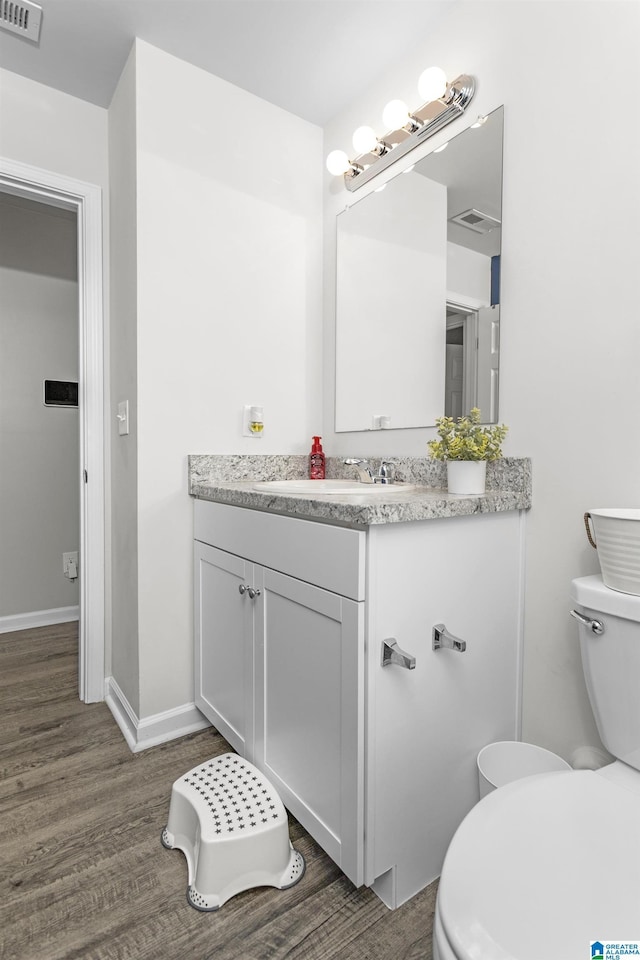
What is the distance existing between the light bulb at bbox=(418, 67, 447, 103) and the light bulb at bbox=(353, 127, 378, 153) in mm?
263

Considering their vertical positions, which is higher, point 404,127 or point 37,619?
point 404,127

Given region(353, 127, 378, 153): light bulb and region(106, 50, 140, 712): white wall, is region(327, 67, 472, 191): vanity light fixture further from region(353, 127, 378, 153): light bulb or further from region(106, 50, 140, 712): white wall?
region(106, 50, 140, 712): white wall

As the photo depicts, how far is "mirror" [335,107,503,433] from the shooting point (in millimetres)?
1444

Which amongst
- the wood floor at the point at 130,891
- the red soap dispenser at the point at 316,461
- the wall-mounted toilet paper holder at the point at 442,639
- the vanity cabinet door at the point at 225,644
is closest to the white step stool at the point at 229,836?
the wood floor at the point at 130,891

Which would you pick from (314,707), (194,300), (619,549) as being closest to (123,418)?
(194,300)

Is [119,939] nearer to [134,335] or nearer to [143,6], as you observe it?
[134,335]

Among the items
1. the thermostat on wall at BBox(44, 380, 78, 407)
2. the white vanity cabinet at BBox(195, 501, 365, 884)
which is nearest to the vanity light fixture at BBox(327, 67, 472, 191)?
the white vanity cabinet at BBox(195, 501, 365, 884)

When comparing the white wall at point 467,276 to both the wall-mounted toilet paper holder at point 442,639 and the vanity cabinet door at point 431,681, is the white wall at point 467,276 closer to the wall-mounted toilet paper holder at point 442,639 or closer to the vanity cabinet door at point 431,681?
the vanity cabinet door at point 431,681

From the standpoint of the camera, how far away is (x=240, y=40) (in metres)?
1.64

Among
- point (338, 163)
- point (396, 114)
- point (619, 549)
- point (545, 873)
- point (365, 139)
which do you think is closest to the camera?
point (545, 873)

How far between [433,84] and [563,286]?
750 mm

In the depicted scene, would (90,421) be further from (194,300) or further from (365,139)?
(365,139)

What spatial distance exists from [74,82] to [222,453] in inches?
55.1

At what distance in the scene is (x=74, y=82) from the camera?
181cm
